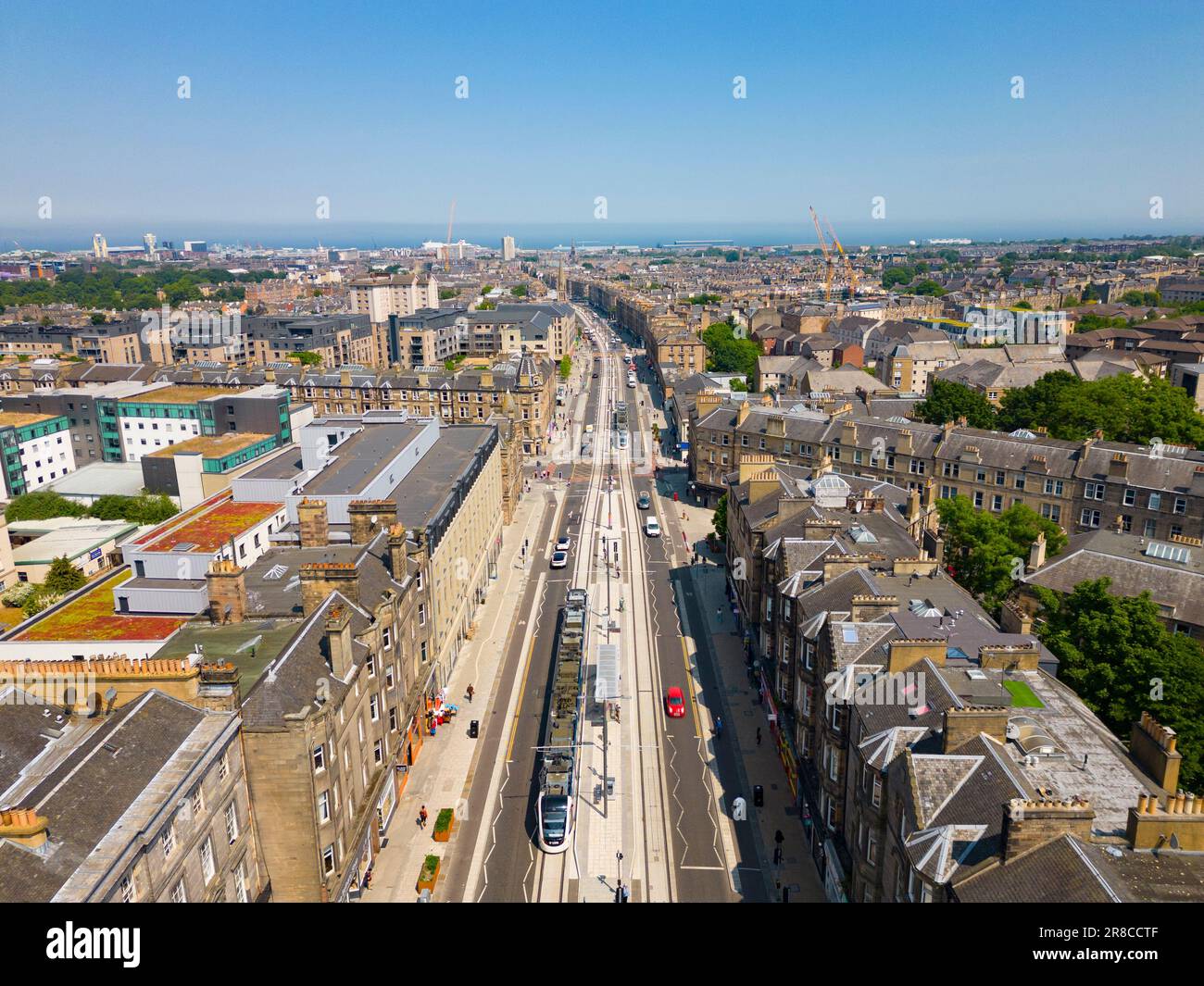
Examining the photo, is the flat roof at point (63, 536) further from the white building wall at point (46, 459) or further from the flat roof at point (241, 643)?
the flat roof at point (241, 643)

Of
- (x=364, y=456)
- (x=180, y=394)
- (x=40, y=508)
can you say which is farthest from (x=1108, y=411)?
(x=180, y=394)

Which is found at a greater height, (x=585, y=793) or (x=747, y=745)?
(x=747, y=745)

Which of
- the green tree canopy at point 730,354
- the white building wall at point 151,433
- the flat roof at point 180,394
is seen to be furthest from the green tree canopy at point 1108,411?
the white building wall at point 151,433

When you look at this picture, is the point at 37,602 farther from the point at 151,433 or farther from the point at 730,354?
the point at 730,354

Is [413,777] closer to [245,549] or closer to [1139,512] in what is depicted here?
[245,549]
